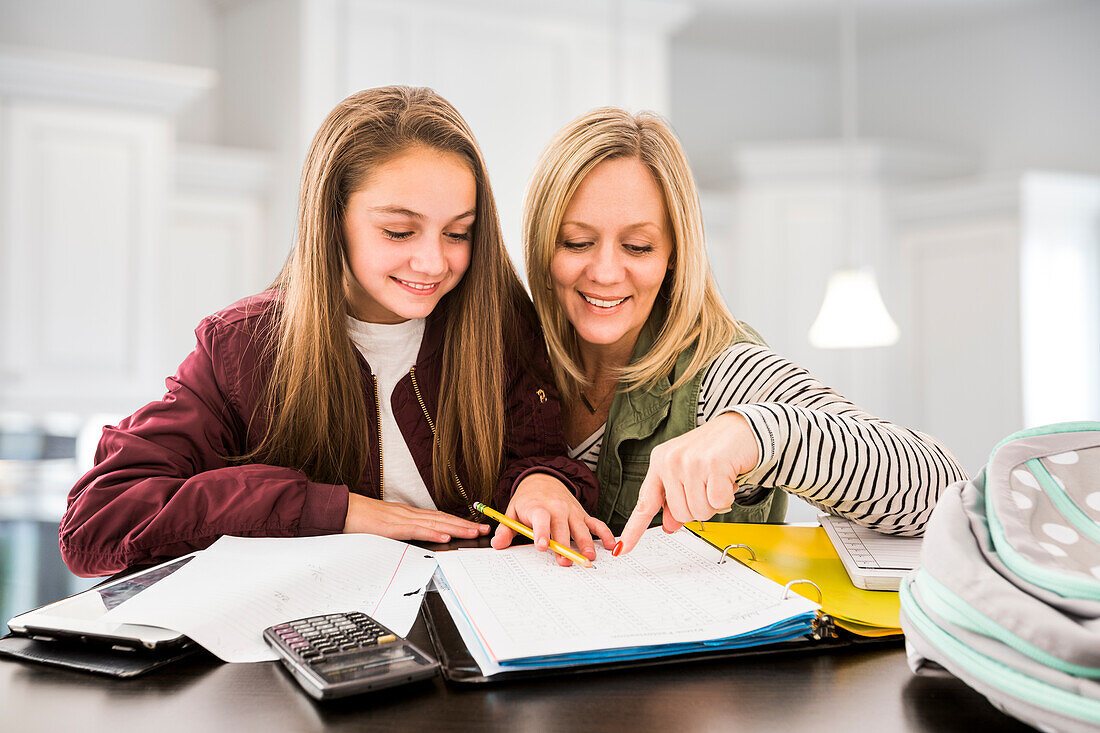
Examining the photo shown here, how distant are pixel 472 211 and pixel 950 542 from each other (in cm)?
81

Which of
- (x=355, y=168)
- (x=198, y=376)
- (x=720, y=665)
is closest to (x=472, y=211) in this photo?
(x=355, y=168)

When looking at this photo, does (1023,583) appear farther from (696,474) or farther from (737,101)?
(737,101)

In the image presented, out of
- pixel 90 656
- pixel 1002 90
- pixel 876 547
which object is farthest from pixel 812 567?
pixel 1002 90

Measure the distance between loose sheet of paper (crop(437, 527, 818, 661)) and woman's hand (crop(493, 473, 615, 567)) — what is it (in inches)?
0.8

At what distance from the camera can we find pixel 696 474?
713mm

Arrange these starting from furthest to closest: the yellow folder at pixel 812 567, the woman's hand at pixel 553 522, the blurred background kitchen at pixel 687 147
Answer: the blurred background kitchen at pixel 687 147, the woman's hand at pixel 553 522, the yellow folder at pixel 812 567

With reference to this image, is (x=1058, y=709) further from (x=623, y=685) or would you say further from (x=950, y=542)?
(x=623, y=685)

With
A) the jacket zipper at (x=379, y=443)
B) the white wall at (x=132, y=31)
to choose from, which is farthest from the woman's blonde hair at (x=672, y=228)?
the white wall at (x=132, y=31)

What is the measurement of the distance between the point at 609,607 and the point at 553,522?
0.26 m

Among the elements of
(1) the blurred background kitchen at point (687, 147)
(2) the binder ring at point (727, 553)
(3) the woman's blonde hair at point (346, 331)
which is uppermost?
(1) the blurred background kitchen at point (687, 147)

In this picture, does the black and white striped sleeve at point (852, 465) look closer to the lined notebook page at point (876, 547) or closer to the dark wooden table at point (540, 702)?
the lined notebook page at point (876, 547)

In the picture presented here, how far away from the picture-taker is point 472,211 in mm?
1132

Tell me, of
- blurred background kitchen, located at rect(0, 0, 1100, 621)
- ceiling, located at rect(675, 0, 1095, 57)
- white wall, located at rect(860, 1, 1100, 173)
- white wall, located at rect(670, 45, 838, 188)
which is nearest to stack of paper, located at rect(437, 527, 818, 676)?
blurred background kitchen, located at rect(0, 0, 1100, 621)

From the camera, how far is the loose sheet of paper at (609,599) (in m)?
0.54
